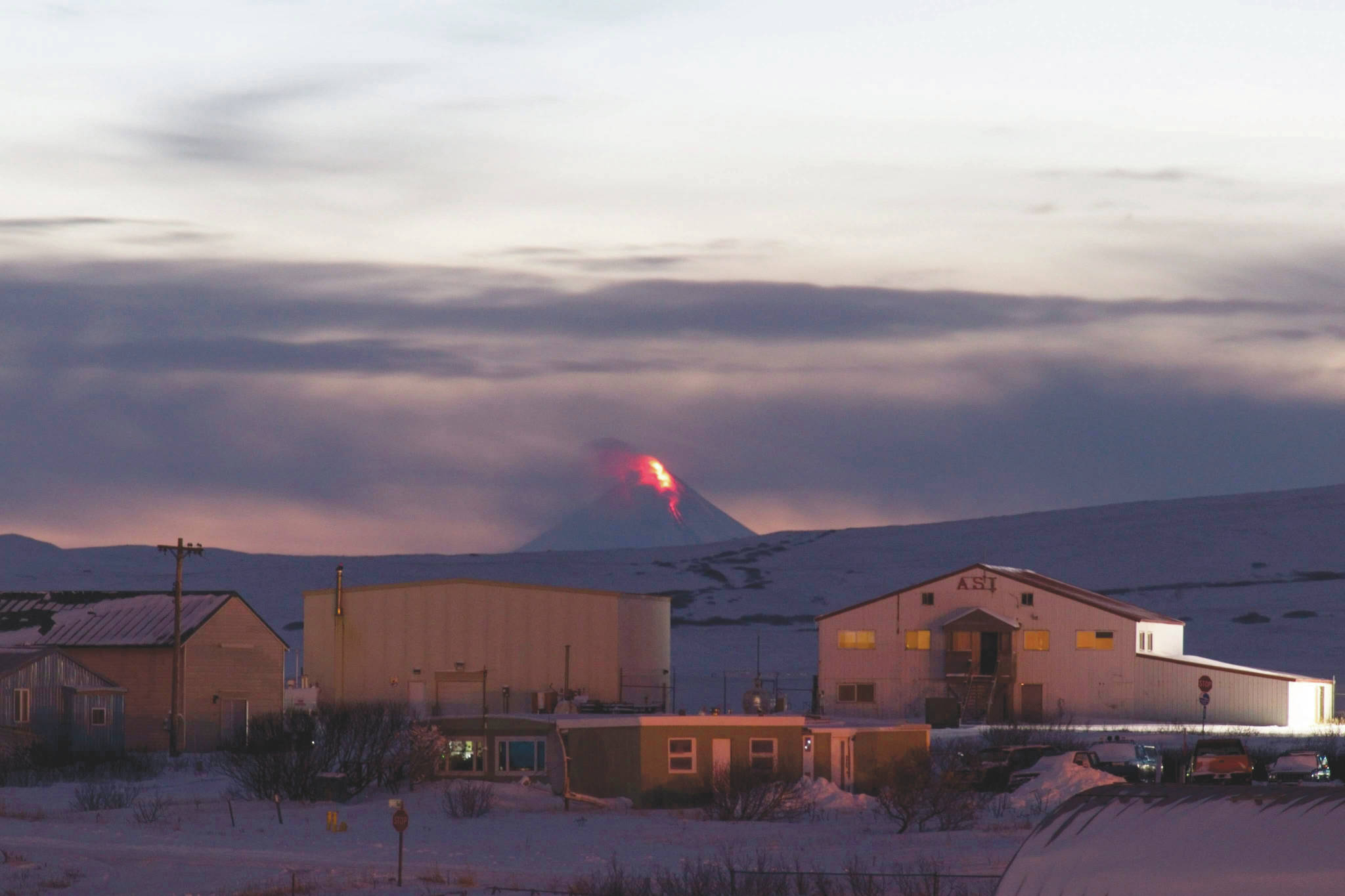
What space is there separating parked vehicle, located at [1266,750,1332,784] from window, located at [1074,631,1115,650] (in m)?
22.0

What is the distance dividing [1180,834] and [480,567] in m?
148

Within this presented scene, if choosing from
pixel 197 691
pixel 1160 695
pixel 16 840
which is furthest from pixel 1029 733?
pixel 16 840

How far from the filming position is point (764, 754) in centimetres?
4312

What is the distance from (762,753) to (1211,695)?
1044 inches

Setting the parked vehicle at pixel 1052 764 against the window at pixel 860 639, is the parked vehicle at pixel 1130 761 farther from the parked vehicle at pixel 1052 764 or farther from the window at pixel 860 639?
the window at pixel 860 639

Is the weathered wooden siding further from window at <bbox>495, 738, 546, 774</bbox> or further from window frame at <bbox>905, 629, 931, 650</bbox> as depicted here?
window frame at <bbox>905, 629, 931, 650</bbox>

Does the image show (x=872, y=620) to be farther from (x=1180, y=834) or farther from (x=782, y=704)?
(x=1180, y=834)

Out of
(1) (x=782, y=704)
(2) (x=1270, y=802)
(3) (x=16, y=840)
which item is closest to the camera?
(2) (x=1270, y=802)

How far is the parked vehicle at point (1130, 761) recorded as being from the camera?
4425cm

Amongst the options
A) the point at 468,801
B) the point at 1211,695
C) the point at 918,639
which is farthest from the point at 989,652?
the point at 468,801

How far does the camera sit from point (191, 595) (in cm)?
6019

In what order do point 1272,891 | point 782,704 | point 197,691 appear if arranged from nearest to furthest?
point 1272,891, point 782,704, point 197,691

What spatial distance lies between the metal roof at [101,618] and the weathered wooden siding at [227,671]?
61cm

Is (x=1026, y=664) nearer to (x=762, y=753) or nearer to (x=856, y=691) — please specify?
(x=856, y=691)
